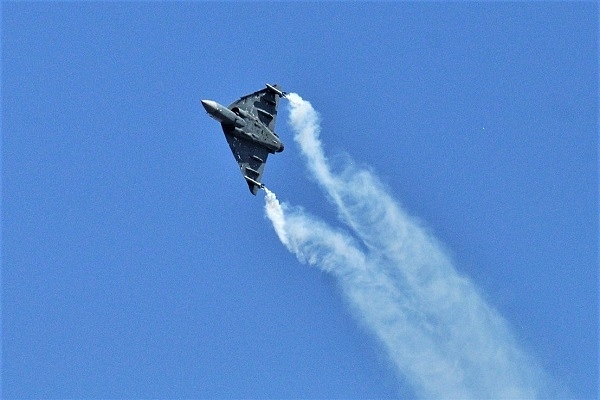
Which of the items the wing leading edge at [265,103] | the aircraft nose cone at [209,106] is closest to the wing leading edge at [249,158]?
the wing leading edge at [265,103]

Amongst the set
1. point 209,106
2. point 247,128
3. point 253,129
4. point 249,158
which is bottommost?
point 209,106

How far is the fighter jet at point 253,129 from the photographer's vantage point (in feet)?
380

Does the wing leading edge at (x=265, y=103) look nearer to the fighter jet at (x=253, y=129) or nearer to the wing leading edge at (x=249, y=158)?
the fighter jet at (x=253, y=129)

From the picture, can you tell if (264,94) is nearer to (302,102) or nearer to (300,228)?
(302,102)

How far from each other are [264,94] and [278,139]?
3.90 metres

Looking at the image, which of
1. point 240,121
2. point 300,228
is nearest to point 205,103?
point 240,121

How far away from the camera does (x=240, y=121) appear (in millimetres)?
115625

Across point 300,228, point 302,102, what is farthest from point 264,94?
point 300,228

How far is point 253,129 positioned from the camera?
381 feet

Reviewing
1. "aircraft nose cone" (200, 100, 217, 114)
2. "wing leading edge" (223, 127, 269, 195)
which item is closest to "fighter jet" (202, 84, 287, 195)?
"wing leading edge" (223, 127, 269, 195)

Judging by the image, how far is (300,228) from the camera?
4611 inches

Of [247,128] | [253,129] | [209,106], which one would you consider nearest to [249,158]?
[253,129]

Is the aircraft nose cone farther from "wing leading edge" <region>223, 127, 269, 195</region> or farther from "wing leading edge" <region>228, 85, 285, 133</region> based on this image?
"wing leading edge" <region>228, 85, 285, 133</region>

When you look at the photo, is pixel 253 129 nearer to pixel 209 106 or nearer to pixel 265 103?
pixel 265 103
